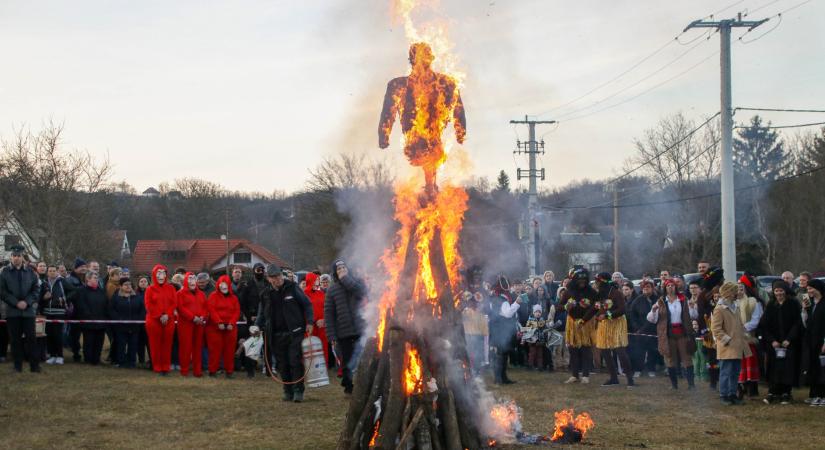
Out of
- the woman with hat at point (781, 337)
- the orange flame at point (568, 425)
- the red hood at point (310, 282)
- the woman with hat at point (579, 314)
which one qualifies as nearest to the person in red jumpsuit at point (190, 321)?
the red hood at point (310, 282)

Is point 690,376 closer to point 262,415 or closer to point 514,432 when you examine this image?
point 514,432

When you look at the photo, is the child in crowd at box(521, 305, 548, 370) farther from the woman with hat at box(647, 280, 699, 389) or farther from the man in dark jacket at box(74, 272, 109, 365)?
the man in dark jacket at box(74, 272, 109, 365)

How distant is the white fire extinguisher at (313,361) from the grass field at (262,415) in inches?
12.7

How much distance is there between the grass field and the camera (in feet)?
29.8

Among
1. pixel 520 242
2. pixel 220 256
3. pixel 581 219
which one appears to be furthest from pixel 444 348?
pixel 220 256

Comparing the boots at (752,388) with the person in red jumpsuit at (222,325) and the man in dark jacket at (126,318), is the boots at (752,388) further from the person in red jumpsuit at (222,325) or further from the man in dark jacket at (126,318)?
the man in dark jacket at (126,318)

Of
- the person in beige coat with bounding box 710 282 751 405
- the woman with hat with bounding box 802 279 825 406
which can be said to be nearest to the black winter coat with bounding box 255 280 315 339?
the person in beige coat with bounding box 710 282 751 405

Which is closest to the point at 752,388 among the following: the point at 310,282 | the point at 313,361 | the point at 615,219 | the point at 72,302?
the point at 313,361

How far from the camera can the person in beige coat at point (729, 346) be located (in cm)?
1192

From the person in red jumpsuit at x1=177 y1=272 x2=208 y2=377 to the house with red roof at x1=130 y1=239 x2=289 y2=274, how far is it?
39446mm

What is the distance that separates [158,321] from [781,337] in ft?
35.3

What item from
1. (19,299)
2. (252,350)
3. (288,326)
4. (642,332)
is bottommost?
(252,350)

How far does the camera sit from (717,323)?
12148 mm

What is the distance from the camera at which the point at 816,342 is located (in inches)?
473
